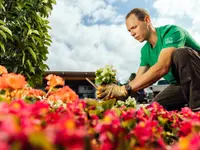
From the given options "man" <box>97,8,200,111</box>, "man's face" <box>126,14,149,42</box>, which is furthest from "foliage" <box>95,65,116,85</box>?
"man's face" <box>126,14,149,42</box>

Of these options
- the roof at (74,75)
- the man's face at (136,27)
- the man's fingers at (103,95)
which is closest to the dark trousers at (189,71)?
the man's face at (136,27)

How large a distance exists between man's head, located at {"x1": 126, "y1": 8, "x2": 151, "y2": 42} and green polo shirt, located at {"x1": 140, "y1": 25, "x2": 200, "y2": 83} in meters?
0.19

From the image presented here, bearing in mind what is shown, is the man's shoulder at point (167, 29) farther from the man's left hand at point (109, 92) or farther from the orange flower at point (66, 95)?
the orange flower at point (66, 95)

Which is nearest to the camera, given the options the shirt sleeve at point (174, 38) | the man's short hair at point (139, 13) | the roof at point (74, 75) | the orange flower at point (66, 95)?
the orange flower at point (66, 95)

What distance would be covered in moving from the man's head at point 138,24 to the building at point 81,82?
11349mm

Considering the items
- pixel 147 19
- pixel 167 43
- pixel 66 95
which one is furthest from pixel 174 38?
pixel 66 95

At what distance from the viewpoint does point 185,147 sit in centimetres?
50

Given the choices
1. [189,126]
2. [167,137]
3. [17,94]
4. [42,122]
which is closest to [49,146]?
[42,122]

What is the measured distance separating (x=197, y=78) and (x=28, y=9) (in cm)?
352

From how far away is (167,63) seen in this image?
298 centimetres

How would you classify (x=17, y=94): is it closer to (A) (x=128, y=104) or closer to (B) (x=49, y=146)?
(B) (x=49, y=146)

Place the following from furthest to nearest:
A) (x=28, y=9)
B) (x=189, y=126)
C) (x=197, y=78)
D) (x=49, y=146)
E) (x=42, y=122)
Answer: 1. (x=28, y=9)
2. (x=197, y=78)
3. (x=189, y=126)
4. (x=42, y=122)
5. (x=49, y=146)

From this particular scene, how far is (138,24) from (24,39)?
8.49ft

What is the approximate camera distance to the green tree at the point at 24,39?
5.21 m
